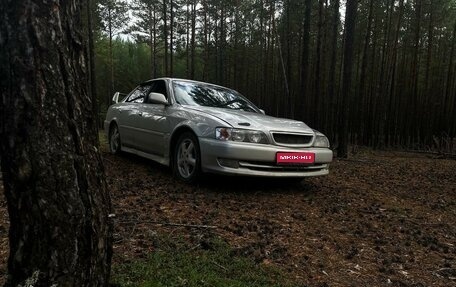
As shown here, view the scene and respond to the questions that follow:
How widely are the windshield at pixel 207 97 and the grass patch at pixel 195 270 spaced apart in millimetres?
3024

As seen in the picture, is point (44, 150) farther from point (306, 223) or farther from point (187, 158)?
point (187, 158)

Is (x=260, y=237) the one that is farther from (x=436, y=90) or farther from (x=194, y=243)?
(x=436, y=90)

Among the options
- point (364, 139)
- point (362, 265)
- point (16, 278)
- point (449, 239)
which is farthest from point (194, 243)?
point (364, 139)

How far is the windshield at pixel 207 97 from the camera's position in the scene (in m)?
5.71

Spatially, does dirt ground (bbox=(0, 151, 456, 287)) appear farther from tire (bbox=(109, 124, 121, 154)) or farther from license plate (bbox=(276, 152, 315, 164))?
tire (bbox=(109, 124, 121, 154))

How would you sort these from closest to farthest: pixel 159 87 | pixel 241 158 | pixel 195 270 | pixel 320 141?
pixel 195 270
pixel 241 158
pixel 320 141
pixel 159 87

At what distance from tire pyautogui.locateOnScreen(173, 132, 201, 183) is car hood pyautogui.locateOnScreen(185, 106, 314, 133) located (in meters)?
0.43

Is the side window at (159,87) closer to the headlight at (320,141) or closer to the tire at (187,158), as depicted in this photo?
the tire at (187,158)

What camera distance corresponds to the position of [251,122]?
4.94m

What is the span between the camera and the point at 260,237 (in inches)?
133

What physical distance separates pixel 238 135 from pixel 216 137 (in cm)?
27

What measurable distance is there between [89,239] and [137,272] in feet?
2.46

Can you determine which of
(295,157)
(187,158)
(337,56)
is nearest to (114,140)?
(187,158)

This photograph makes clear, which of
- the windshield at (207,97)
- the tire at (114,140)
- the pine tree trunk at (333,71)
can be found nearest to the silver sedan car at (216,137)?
the windshield at (207,97)
